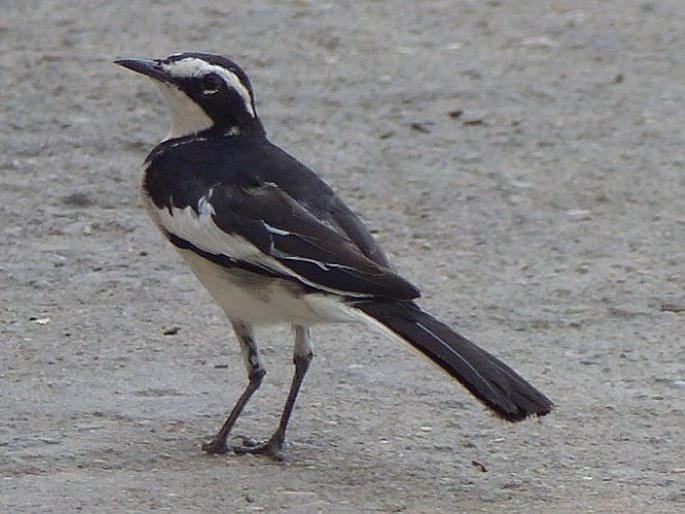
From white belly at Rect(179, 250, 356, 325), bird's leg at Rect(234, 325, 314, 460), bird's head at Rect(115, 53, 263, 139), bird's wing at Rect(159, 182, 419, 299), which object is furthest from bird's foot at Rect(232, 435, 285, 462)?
bird's head at Rect(115, 53, 263, 139)

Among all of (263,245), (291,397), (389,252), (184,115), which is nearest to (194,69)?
(184,115)

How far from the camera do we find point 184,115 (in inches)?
252

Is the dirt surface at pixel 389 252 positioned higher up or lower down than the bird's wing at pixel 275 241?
lower down

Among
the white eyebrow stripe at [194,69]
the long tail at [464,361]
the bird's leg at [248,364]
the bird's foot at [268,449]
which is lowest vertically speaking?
the bird's foot at [268,449]

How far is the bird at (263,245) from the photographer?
220 inches

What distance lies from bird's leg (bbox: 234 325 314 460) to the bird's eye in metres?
0.87

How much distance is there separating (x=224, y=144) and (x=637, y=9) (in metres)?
6.18

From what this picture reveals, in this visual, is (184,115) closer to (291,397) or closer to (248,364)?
(248,364)

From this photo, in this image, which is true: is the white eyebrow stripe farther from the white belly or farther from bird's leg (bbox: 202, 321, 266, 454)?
bird's leg (bbox: 202, 321, 266, 454)

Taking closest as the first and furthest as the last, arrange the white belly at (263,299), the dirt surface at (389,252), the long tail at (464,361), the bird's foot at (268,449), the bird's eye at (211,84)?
the long tail at (464,361)
the white belly at (263,299)
the dirt surface at (389,252)
the bird's foot at (268,449)
the bird's eye at (211,84)

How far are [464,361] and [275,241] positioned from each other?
73cm

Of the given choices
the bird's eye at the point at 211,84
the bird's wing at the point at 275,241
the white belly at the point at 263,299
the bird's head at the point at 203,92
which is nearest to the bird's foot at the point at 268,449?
the white belly at the point at 263,299

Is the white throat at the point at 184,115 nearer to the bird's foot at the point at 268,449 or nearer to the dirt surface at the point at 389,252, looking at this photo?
the dirt surface at the point at 389,252

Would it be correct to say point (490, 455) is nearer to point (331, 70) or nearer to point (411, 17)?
point (331, 70)
